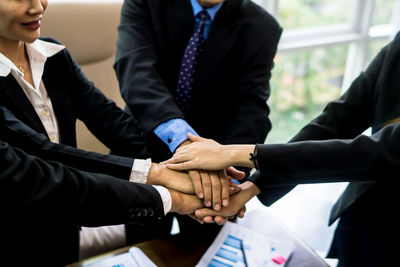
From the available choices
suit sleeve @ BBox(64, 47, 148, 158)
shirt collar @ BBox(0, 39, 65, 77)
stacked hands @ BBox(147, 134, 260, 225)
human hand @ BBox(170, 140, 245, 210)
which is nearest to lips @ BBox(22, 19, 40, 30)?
shirt collar @ BBox(0, 39, 65, 77)

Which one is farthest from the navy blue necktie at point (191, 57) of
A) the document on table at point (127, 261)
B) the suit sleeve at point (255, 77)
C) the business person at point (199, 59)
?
the document on table at point (127, 261)

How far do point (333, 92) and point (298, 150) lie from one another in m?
2.87

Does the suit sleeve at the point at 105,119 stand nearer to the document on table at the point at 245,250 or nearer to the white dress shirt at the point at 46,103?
the white dress shirt at the point at 46,103

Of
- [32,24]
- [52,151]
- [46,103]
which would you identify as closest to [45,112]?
[46,103]

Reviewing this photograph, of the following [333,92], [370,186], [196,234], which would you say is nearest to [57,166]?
[196,234]

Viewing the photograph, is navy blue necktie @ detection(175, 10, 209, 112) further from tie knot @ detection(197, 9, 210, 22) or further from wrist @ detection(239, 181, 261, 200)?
wrist @ detection(239, 181, 261, 200)

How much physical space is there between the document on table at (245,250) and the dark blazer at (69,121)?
39 centimetres

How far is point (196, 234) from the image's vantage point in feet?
4.27

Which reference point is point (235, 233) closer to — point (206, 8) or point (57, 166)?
point (57, 166)

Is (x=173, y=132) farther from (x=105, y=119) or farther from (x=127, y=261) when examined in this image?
(x=127, y=261)

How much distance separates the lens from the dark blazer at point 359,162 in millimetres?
1192

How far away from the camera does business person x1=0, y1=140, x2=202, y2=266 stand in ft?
3.08

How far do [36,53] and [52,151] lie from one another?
14.0 inches

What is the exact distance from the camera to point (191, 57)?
1647 mm
